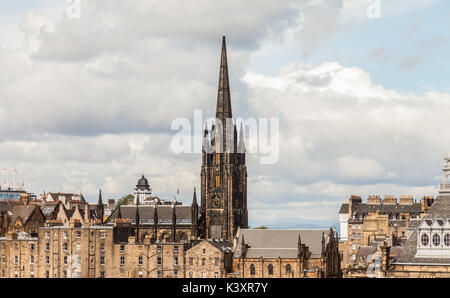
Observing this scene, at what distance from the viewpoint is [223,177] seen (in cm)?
18688

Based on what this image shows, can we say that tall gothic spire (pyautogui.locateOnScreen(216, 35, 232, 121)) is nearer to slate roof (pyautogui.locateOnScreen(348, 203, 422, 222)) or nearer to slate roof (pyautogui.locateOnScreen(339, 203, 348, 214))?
slate roof (pyautogui.locateOnScreen(339, 203, 348, 214))

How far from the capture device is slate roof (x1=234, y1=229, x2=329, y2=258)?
129250 millimetres

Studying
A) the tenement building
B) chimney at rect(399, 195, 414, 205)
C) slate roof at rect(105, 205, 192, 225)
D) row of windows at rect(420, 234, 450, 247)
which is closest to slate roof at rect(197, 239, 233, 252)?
the tenement building

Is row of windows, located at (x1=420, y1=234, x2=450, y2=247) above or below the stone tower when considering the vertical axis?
below

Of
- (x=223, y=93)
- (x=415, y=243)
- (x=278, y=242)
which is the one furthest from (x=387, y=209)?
(x=415, y=243)

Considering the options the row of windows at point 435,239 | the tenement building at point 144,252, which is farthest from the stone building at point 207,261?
the row of windows at point 435,239

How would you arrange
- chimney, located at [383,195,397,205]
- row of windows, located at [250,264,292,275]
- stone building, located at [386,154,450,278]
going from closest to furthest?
1. stone building, located at [386,154,450,278]
2. row of windows, located at [250,264,292,275]
3. chimney, located at [383,195,397,205]

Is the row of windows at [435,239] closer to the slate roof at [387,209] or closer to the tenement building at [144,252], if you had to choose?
the tenement building at [144,252]

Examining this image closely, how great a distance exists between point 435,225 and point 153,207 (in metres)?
89.2

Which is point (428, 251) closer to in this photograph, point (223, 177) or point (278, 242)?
point (278, 242)

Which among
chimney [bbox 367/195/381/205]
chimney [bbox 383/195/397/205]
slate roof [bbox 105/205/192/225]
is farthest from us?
slate roof [bbox 105/205/192/225]

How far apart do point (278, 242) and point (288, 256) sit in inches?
153

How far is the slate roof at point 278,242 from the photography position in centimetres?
12925
